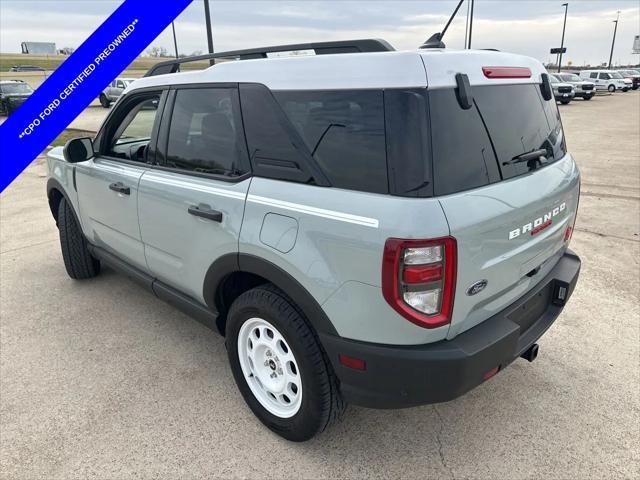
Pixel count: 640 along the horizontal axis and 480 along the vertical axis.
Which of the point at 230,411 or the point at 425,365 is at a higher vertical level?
the point at 425,365

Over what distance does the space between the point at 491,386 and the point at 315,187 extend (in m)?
1.79

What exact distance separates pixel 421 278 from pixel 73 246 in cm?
370

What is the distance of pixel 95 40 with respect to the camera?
2631 millimetres

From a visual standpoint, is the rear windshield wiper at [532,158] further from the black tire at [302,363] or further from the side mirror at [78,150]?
the side mirror at [78,150]

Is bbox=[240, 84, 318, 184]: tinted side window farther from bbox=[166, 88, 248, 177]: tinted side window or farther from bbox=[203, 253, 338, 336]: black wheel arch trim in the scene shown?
bbox=[203, 253, 338, 336]: black wheel arch trim

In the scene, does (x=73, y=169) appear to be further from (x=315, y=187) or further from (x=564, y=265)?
(x=564, y=265)

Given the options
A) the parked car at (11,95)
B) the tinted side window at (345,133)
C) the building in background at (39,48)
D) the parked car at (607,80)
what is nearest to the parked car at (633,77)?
the parked car at (607,80)

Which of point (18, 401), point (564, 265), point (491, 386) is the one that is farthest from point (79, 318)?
point (564, 265)

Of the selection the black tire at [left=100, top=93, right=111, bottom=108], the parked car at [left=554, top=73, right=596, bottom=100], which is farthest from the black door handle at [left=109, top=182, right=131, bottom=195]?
the parked car at [left=554, top=73, right=596, bottom=100]

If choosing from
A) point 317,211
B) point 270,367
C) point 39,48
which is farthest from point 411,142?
point 39,48

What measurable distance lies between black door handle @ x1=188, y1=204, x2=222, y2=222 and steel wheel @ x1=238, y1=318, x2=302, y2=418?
0.57 m

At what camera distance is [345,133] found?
200 centimetres

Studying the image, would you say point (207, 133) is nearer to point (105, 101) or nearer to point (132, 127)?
point (132, 127)

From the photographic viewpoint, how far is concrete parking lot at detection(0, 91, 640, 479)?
7.80 ft
